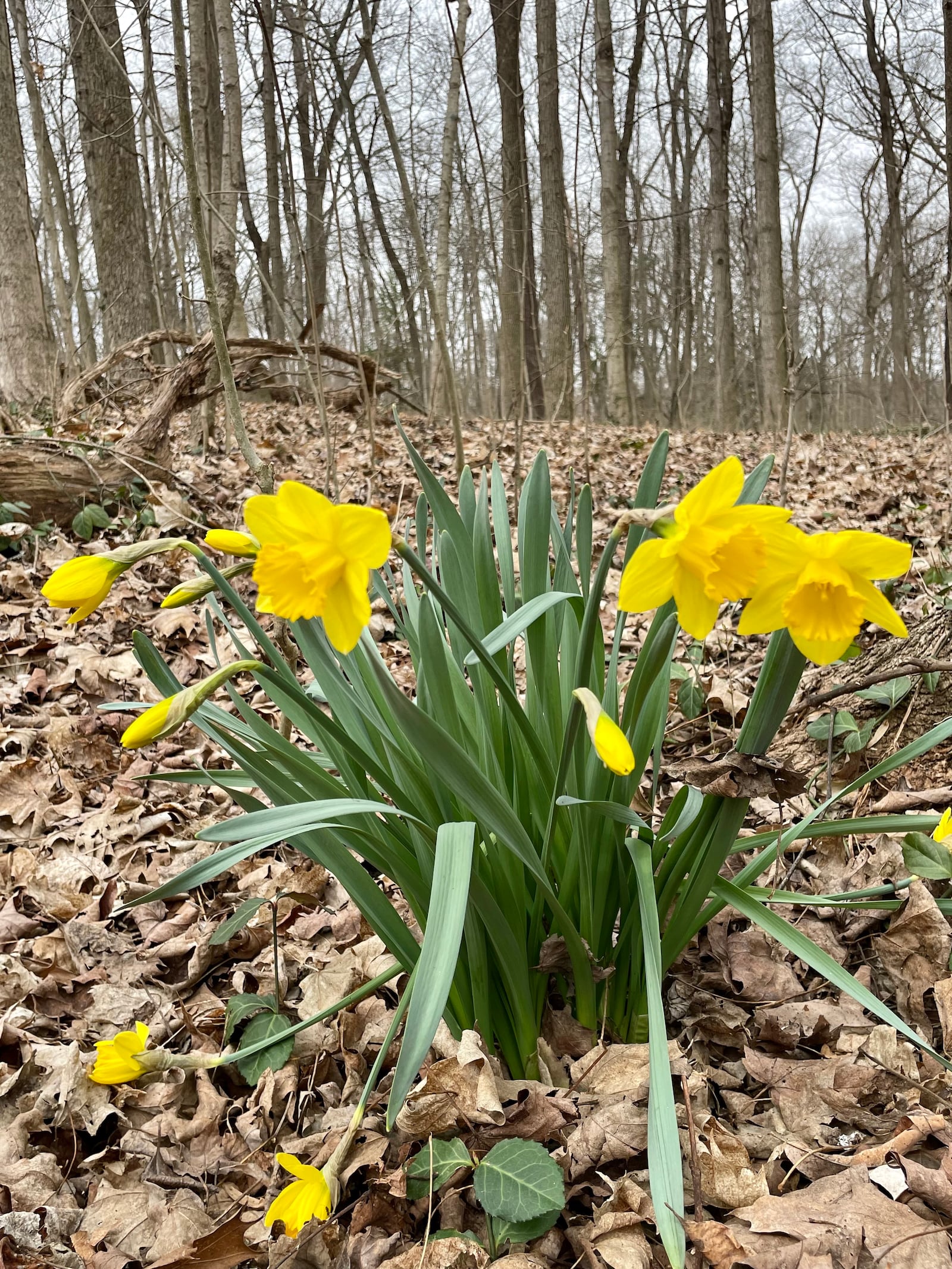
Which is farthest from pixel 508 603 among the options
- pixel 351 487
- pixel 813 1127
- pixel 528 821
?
pixel 351 487

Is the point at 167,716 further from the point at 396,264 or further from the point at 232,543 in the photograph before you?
the point at 396,264

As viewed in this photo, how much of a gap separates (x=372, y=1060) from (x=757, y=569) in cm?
111

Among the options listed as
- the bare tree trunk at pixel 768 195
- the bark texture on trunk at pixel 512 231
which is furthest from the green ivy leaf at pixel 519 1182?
the bare tree trunk at pixel 768 195

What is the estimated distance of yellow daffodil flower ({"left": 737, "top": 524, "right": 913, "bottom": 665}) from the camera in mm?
821

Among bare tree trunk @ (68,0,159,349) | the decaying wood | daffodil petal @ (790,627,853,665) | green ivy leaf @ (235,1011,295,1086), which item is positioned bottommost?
green ivy leaf @ (235,1011,295,1086)

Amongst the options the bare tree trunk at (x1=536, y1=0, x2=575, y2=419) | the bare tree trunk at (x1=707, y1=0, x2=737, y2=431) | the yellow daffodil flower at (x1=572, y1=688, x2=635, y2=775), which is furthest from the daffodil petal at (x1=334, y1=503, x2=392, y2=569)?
the bare tree trunk at (x1=707, y1=0, x2=737, y2=431)

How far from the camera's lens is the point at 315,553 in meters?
0.81

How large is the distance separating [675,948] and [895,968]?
0.49 metres

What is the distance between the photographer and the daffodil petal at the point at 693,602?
828 millimetres

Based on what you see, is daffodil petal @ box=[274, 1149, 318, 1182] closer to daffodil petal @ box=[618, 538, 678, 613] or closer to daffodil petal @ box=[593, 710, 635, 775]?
daffodil petal @ box=[593, 710, 635, 775]

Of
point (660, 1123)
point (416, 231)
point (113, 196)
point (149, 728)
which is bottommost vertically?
point (660, 1123)

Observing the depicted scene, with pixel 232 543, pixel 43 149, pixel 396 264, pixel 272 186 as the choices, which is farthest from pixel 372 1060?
pixel 272 186

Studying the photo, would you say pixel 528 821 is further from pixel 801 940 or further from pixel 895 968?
pixel 895 968

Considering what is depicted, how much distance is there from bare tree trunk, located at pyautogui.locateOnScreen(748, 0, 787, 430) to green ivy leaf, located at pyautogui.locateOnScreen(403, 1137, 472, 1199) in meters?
Answer: 9.08
